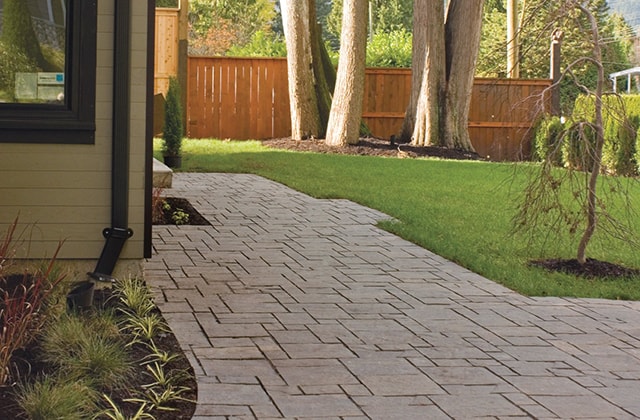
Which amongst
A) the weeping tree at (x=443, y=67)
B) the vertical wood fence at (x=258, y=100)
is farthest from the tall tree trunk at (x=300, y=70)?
the weeping tree at (x=443, y=67)

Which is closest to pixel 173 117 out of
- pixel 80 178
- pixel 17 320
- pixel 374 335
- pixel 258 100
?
pixel 258 100

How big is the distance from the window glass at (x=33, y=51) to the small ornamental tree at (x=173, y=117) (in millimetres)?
7340

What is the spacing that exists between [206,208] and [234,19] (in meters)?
37.3

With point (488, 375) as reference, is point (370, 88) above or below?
above

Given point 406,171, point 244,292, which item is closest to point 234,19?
point 406,171

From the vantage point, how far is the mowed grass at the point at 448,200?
7.25 m

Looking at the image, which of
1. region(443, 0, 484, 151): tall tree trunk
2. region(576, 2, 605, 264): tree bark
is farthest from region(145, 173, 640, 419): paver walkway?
region(443, 0, 484, 151): tall tree trunk

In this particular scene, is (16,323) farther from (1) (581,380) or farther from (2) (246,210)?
(2) (246,210)

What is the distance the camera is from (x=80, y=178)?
618cm

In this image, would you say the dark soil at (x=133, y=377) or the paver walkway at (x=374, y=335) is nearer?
the dark soil at (x=133, y=377)

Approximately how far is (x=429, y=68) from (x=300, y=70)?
2.39m

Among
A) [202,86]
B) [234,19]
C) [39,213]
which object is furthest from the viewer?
[234,19]

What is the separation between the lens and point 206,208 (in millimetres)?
10461

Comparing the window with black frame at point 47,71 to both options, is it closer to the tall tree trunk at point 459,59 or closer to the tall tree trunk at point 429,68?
the tall tree trunk at point 429,68
